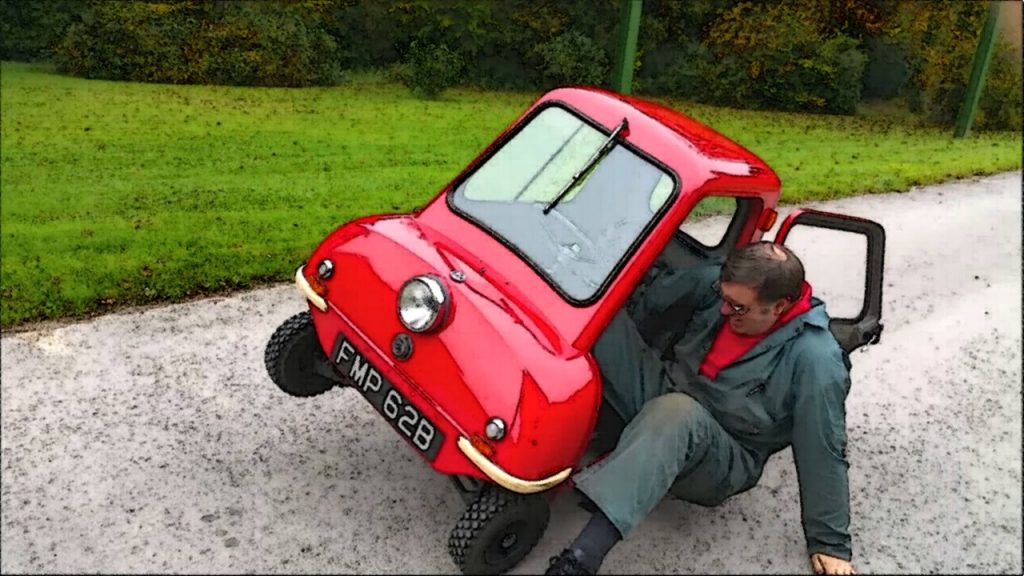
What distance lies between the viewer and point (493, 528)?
9.02ft

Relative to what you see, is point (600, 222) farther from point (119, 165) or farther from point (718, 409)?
point (119, 165)

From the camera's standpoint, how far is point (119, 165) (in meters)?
5.54

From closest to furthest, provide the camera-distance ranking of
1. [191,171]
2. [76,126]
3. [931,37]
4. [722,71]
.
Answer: [76,126]
[191,171]
[722,71]
[931,37]

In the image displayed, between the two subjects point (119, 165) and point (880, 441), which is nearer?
point (880, 441)

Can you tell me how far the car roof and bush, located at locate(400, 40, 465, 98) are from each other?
3.59 metres

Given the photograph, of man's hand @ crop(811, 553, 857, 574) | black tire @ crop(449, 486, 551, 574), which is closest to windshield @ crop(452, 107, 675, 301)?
black tire @ crop(449, 486, 551, 574)

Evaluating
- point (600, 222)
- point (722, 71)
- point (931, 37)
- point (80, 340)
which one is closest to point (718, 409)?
point (600, 222)

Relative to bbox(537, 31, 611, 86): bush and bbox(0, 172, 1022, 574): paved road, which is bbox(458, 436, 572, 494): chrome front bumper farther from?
bbox(537, 31, 611, 86): bush

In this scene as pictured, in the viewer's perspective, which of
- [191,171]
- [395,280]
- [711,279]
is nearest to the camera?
[395,280]

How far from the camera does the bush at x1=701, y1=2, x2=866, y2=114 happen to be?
8.61 metres

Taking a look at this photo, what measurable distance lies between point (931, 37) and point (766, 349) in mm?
10148

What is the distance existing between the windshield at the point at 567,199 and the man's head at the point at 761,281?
1.21ft

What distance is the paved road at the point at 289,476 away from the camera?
9.78 ft

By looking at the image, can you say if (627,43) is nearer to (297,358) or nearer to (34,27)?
(34,27)
